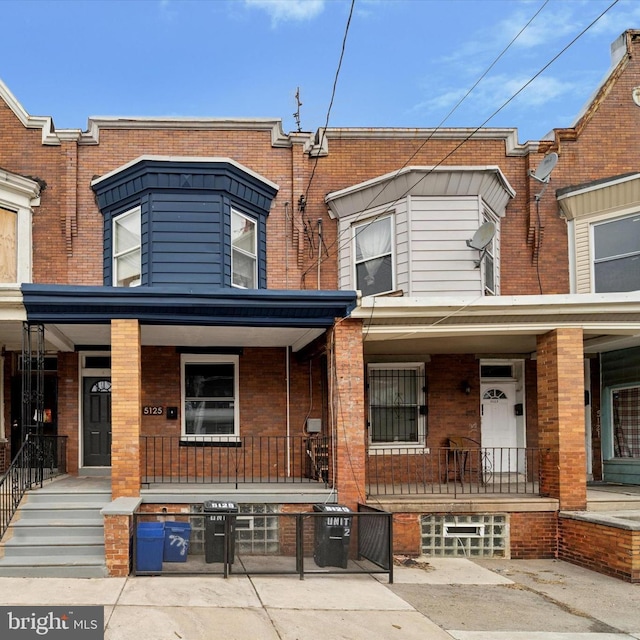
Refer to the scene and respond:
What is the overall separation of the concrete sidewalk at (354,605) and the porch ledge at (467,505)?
1310mm

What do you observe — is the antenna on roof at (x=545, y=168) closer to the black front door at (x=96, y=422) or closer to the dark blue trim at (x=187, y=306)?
the dark blue trim at (x=187, y=306)

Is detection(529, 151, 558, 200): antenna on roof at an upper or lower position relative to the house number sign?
upper

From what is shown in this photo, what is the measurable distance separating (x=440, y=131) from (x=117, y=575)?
10.7m

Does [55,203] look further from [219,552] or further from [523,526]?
[523,526]

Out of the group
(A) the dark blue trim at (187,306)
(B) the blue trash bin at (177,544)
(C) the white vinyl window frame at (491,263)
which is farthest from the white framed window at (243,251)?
(B) the blue trash bin at (177,544)

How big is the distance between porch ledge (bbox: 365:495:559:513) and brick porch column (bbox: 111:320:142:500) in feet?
12.6

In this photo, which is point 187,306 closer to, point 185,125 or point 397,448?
point 185,125

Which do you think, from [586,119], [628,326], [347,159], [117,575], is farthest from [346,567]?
[586,119]

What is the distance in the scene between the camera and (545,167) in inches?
576

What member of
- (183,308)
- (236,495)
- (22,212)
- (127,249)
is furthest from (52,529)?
(22,212)

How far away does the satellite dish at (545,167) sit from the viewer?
1450 cm

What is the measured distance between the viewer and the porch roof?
11047 mm

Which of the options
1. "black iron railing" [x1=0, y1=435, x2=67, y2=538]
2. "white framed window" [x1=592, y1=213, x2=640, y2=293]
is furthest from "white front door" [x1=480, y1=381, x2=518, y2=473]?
"black iron railing" [x1=0, y1=435, x2=67, y2=538]

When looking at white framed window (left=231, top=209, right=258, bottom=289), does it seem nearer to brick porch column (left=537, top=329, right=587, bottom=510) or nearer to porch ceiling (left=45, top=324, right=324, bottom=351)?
porch ceiling (left=45, top=324, right=324, bottom=351)
